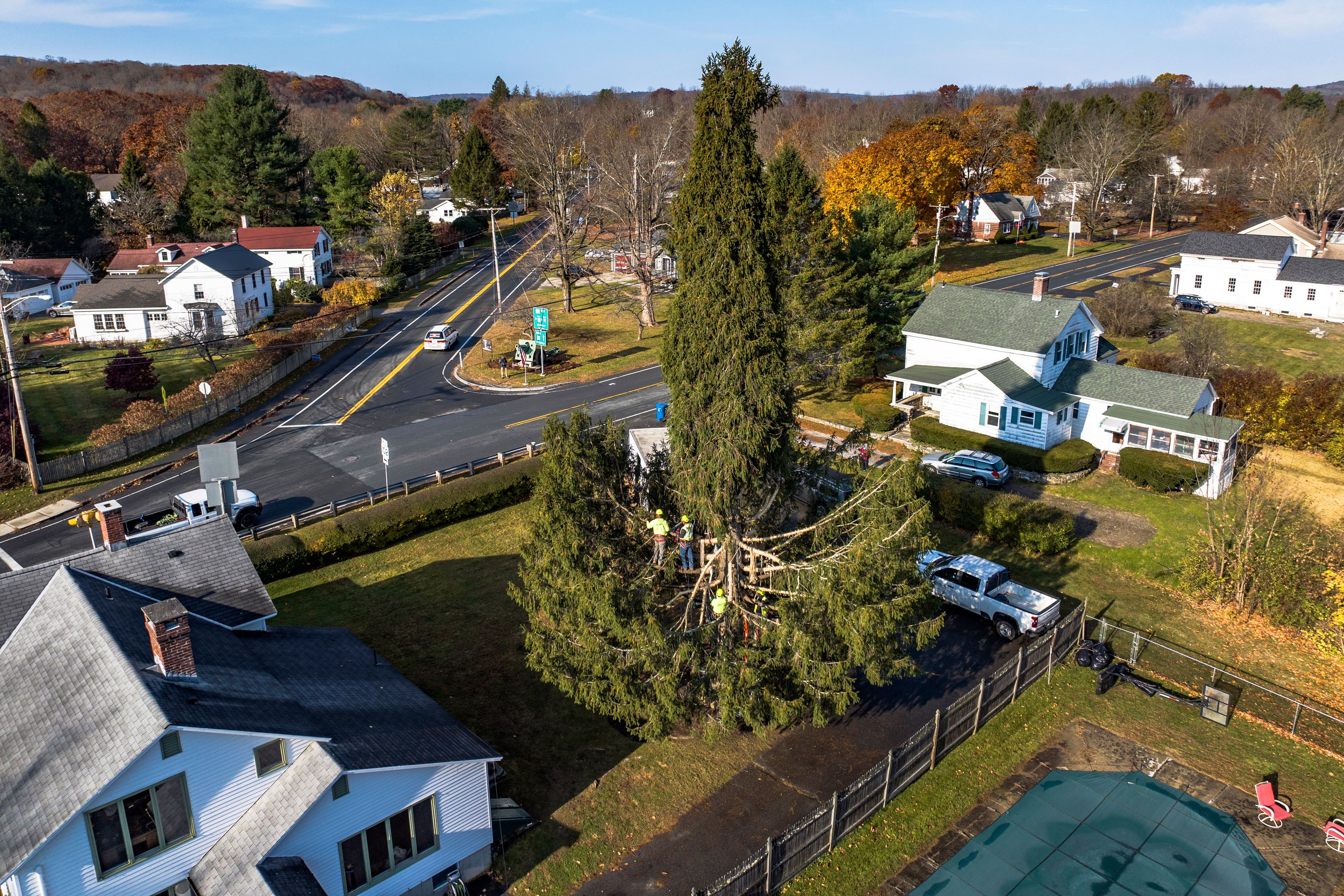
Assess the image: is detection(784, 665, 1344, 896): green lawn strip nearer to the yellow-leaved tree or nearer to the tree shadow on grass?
the tree shadow on grass

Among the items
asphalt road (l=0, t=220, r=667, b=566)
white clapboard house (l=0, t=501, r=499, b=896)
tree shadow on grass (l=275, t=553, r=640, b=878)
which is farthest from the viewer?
asphalt road (l=0, t=220, r=667, b=566)

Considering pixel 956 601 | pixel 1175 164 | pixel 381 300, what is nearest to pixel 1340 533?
pixel 956 601

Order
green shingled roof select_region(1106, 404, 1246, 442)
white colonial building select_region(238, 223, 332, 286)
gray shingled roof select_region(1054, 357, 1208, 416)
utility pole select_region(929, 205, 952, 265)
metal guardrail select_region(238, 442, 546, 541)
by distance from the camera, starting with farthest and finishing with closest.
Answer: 1. white colonial building select_region(238, 223, 332, 286)
2. utility pole select_region(929, 205, 952, 265)
3. gray shingled roof select_region(1054, 357, 1208, 416)
4. green shingled roof select_region(1106, 404, 1246, 442)
5. metal guardrail select_region(238, 442, 546, 541)

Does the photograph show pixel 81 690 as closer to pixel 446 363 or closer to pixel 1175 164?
pixel 446 363

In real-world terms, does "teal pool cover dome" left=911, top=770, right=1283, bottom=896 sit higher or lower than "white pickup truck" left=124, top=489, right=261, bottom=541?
lower

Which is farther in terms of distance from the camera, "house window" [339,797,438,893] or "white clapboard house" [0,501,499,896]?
"house window" [339,797,438,893]

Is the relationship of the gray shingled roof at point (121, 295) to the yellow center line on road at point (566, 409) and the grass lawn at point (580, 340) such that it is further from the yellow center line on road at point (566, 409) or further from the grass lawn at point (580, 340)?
the yellow center line on road at point (566, 409)

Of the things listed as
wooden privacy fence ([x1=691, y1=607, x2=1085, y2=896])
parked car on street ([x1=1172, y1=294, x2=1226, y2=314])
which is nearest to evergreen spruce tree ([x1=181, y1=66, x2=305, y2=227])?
parked car on street ([x1=1172, y1=294, x2=1226, y2=314])
